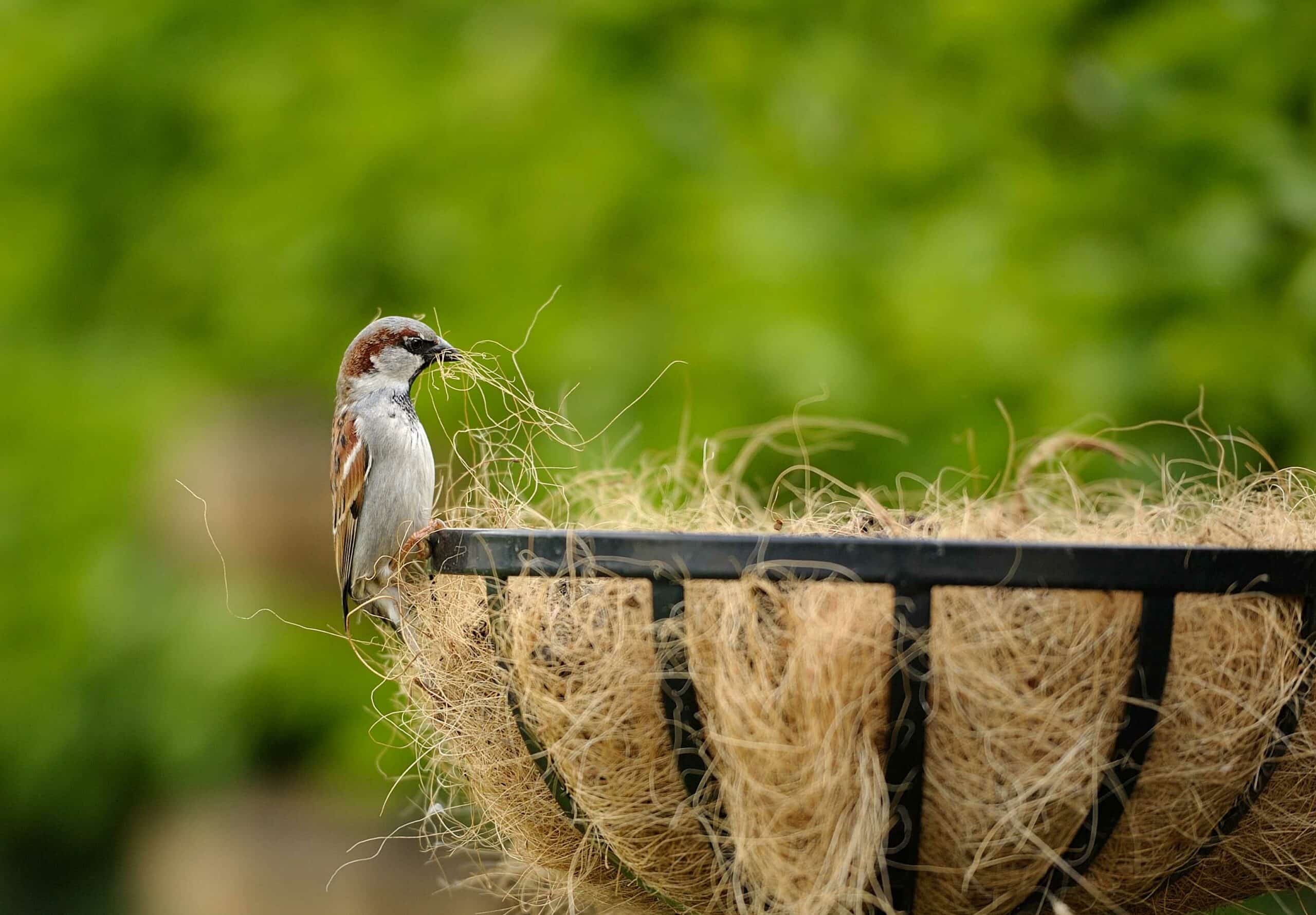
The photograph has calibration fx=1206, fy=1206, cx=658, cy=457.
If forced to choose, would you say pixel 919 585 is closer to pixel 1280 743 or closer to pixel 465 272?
→ pixel 1280 743

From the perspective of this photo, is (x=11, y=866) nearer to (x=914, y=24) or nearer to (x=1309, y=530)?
(x=914, y=24)

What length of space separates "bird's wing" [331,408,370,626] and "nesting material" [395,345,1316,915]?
2.79 ft

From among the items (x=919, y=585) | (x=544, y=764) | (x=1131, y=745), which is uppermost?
(x=919, y=585)

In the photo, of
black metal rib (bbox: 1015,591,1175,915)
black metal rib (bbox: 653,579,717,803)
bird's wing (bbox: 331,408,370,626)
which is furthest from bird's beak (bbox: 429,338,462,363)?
black metal rib (bbox: 1015,591,1175,915)

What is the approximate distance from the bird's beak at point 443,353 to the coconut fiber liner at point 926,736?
0.77 metres

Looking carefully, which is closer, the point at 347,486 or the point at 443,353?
the point at 443,353

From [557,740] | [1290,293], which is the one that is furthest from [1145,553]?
[1290,293]

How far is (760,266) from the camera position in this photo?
3369mm

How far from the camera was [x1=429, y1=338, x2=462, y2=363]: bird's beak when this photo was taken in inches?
84.4

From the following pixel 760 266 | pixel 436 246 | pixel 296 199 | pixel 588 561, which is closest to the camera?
pixel 588 561

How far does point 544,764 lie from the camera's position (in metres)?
1.51

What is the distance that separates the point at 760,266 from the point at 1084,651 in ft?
7.42

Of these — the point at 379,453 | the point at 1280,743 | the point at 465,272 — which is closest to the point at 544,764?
the point at 1280,743

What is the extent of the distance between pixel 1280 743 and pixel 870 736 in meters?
0.47
